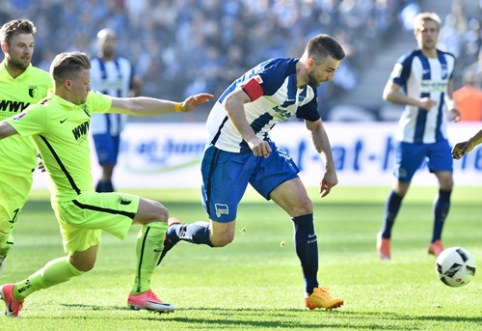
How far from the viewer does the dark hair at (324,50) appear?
23.0 feet

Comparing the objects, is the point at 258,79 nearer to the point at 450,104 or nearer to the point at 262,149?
the point at 262,149

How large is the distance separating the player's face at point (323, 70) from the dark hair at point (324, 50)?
0.03 m

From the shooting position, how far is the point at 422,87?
10.9 m

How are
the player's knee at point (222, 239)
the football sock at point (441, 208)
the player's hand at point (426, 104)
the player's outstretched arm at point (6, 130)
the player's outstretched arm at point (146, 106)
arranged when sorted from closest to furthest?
the player's outstretched arm at point (6, 130)
the player's outstretched arm at point (146, 106)
the player's knee at point (222, 239)
the player's hand at point (426, 104)
the football sock at point (441, 208)

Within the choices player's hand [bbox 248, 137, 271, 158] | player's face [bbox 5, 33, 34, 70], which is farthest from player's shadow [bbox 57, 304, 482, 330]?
player's face [bbox 5, 33, 34, 70]

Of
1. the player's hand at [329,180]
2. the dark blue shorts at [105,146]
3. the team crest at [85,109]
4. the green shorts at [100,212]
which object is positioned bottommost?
the dark blue shorts at [105,146]

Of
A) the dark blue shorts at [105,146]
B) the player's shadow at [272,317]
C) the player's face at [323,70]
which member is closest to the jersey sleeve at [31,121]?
the player's shadow at [272,317]

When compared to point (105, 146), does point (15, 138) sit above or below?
above

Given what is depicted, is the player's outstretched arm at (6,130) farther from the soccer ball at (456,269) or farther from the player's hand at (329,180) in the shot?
the soccer ball at (456,269)

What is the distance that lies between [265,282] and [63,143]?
2819 mm

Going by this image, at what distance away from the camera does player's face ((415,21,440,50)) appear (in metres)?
10.6

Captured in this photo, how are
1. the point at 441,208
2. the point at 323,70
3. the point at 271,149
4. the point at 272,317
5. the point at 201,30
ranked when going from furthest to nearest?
the point at 201,30, the point at 441,208, the point at 271,149, the point at 323,70, the point at 272,317

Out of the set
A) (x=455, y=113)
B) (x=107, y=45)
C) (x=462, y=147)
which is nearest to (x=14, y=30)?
(x=462, y=147)

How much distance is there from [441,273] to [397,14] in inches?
754
